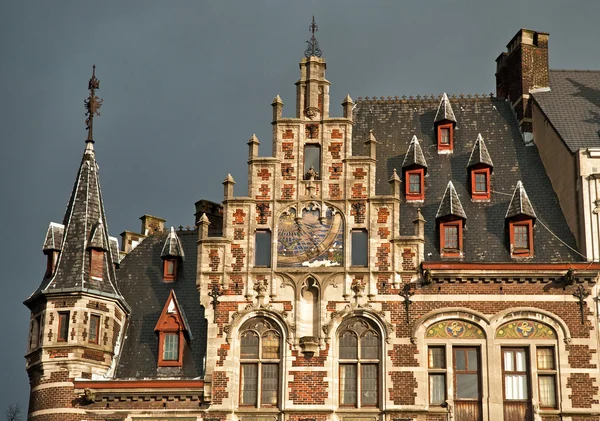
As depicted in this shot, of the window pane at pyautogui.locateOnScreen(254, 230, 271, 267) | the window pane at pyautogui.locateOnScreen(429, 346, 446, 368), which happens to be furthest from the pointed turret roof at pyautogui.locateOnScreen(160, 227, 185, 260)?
the window pane at pyautogui.locateOnScreen(429, 346, 446, 368)

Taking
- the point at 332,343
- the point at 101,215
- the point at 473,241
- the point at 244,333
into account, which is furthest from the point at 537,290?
the point at 101,215

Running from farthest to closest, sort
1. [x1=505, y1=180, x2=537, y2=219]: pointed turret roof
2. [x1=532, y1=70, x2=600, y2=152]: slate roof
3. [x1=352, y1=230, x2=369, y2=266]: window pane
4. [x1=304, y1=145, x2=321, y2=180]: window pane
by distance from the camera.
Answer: [x1=532, y1=70, x2=600, y2=152]: slate roof, [x1=304, y1=145, x2=321, y2=180]: window pane, [x1=505, y1=180, x2=537, y2=219]: pointed turret roof, [x1=352, y1=230, x2=369, y2=266]: window pane

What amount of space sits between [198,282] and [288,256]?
318 cm

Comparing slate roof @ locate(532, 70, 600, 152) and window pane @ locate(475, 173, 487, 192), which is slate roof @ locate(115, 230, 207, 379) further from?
slate roof @ locate(532, 70, 600, 152)

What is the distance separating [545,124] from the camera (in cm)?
4684

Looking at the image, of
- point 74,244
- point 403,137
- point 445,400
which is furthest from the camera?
point 403,137

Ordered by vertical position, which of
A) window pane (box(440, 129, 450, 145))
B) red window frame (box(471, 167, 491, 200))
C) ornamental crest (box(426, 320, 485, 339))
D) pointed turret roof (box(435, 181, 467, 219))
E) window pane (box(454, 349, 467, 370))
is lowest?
window pane (box(454, 349, 467, 370))

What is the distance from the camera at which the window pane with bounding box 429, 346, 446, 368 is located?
41.8 m

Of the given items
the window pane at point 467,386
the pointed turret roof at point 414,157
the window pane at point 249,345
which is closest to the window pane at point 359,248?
the pointed turret roof at point 414,157

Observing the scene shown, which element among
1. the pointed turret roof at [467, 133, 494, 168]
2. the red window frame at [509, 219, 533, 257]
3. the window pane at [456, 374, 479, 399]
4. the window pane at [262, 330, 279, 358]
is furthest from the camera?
the pointed turret roof at [467, 133, 494, 168]

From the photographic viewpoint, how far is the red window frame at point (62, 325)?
43469 mm

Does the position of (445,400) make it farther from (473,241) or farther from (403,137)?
(403,137)

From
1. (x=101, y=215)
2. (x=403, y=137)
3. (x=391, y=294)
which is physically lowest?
(x=391, y=294)

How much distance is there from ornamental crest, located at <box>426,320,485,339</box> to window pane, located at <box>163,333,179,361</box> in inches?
342
